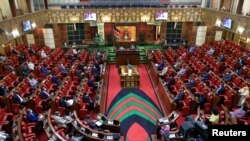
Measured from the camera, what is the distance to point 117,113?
29.9 feet

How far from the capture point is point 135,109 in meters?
9.39

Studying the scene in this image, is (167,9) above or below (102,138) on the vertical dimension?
above

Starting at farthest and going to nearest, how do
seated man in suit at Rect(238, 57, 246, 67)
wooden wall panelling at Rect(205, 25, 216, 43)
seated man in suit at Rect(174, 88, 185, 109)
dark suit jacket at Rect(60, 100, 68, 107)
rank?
1. wooden wall panelling at Rect(205, 25, 216, 43)
2. seated man in suit at Rect(238, 57, 246, 67)
3. seated man in suit at Rect(174, 88, 185, 109)
4. dark suit jacket at Rect(60, 100, 68, 107)

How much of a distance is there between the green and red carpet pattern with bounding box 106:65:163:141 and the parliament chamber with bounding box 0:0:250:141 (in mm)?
42

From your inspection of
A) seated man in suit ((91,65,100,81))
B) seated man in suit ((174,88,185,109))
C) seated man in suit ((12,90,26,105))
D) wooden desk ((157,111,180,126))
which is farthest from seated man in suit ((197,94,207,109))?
seated man in suit ((12,90,26,105))

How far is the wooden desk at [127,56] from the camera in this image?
14.3 m

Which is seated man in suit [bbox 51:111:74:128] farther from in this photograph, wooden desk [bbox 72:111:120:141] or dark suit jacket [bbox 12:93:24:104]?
dark suit jacket [bbox 12:93:24:104]

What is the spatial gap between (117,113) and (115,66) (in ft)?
19.7

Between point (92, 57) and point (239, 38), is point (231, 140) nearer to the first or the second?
point (92, 57)

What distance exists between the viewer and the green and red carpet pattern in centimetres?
790

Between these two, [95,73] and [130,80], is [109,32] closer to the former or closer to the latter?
[95,73]

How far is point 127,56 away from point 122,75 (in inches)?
127

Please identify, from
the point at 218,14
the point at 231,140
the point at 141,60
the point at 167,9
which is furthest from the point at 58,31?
the point at 231,140

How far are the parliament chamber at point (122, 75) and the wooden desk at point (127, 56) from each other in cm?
7
